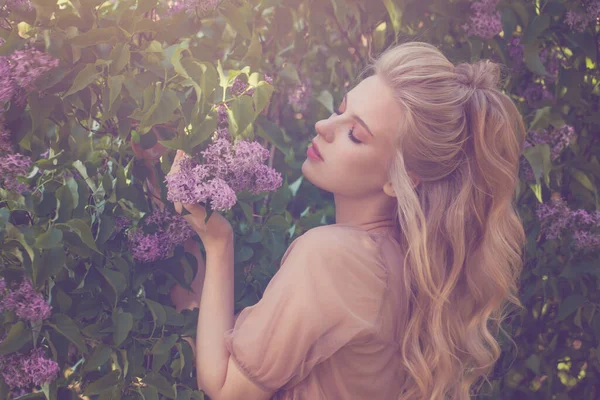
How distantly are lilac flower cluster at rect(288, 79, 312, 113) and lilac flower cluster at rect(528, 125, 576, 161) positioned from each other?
0.66m

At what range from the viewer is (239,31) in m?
1.65

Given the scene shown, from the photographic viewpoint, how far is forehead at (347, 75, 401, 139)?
1638 millimetres

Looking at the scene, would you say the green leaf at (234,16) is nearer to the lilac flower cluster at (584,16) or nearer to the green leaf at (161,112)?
the green leaf at (161,112)

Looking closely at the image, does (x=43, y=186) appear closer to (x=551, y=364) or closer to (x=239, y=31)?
(x=239, y=31)

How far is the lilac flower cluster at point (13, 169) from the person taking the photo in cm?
143

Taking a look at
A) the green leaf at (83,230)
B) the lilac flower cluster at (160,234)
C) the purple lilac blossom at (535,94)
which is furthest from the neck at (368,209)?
the purple lilac blossom at (535,94)

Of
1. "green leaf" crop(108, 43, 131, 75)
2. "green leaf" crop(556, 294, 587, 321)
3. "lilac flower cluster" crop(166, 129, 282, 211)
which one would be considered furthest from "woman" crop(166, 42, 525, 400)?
"green leaf" crop(556, 294, 587, 321)

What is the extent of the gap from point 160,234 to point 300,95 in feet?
2.68

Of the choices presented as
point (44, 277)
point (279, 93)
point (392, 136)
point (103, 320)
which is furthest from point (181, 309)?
point (279, 93)

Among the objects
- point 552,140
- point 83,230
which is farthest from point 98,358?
→ point 552,140

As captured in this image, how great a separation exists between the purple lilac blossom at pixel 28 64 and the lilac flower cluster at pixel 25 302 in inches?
15.0

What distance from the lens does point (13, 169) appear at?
143cm

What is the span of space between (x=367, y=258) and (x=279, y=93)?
0.84 m

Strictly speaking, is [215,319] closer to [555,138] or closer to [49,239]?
[49,239]
